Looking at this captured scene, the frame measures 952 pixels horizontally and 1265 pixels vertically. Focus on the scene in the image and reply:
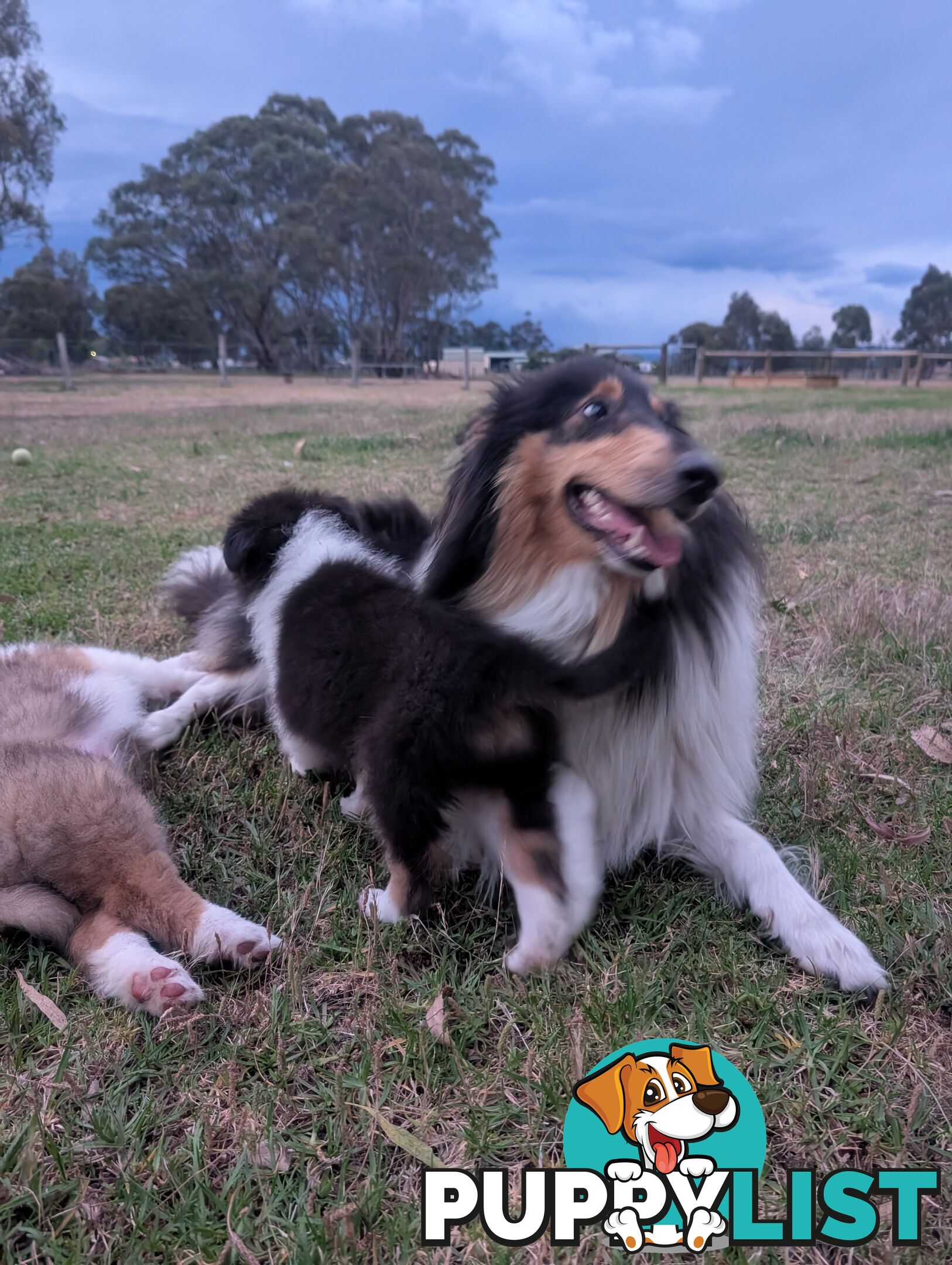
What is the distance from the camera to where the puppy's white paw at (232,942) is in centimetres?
202

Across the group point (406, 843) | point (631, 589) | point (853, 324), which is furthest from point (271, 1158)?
point (853, 324)

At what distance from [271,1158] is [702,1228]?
2.46 feet

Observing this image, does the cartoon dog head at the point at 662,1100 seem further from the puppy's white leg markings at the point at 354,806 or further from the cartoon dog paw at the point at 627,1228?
the puppy's white leg markings at the point at 354,806

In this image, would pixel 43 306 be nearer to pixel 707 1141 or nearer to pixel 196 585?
pixel 196 585

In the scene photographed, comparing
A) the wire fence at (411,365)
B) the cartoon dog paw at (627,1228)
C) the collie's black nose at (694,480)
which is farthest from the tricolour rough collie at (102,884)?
the wire fence at (411,365)

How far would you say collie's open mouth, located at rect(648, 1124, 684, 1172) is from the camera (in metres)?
1.43

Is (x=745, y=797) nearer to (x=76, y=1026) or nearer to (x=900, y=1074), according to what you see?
(x=900, y=1074)

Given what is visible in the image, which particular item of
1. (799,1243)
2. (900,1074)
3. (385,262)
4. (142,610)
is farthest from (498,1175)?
(385,262)

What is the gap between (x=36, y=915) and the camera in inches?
81.9

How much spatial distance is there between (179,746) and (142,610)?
1.72m

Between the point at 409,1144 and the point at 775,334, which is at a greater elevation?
the point at 775,334

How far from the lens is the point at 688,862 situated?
2.39 m

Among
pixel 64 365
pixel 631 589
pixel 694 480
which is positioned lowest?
pixel 631 589

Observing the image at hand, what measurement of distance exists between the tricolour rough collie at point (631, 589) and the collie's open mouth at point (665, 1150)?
73 centimetres
